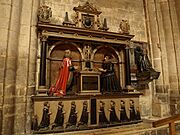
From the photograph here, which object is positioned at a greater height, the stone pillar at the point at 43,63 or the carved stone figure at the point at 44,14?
the carved stone figure at the point at 44,14

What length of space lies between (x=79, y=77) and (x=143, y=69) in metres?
2.22

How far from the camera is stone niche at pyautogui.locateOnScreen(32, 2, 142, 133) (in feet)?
13.7

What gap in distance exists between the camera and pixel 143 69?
564 centimetres

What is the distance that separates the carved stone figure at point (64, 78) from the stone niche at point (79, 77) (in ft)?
0.60

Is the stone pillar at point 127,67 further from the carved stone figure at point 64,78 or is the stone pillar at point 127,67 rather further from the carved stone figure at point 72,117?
the carved stone figure at point 72,117

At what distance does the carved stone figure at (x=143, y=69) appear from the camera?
541 cm

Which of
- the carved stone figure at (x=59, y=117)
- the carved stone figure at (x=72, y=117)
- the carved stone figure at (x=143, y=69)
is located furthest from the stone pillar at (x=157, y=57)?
the carved stone figure at (x=59, y=117)

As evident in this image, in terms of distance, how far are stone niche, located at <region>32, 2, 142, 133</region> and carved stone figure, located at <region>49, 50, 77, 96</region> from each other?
0.18 metres

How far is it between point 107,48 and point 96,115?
2.22 meters

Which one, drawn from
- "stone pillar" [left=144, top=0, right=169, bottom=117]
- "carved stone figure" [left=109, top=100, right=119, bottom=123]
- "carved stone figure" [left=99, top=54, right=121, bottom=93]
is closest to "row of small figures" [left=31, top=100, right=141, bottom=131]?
"carved stone figure" [left=109, top=100, right=119, bottom=123]

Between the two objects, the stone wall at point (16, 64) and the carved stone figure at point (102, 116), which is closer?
the stone wall at point (16, 64)

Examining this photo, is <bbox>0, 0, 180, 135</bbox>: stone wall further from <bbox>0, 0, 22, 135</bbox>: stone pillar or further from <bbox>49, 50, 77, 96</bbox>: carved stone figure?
<bbox>49, 50, 77, 96</bbox>: carved stone figure

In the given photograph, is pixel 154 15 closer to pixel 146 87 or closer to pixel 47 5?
pixel 146 87

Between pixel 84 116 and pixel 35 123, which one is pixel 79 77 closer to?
pixel 84 116
